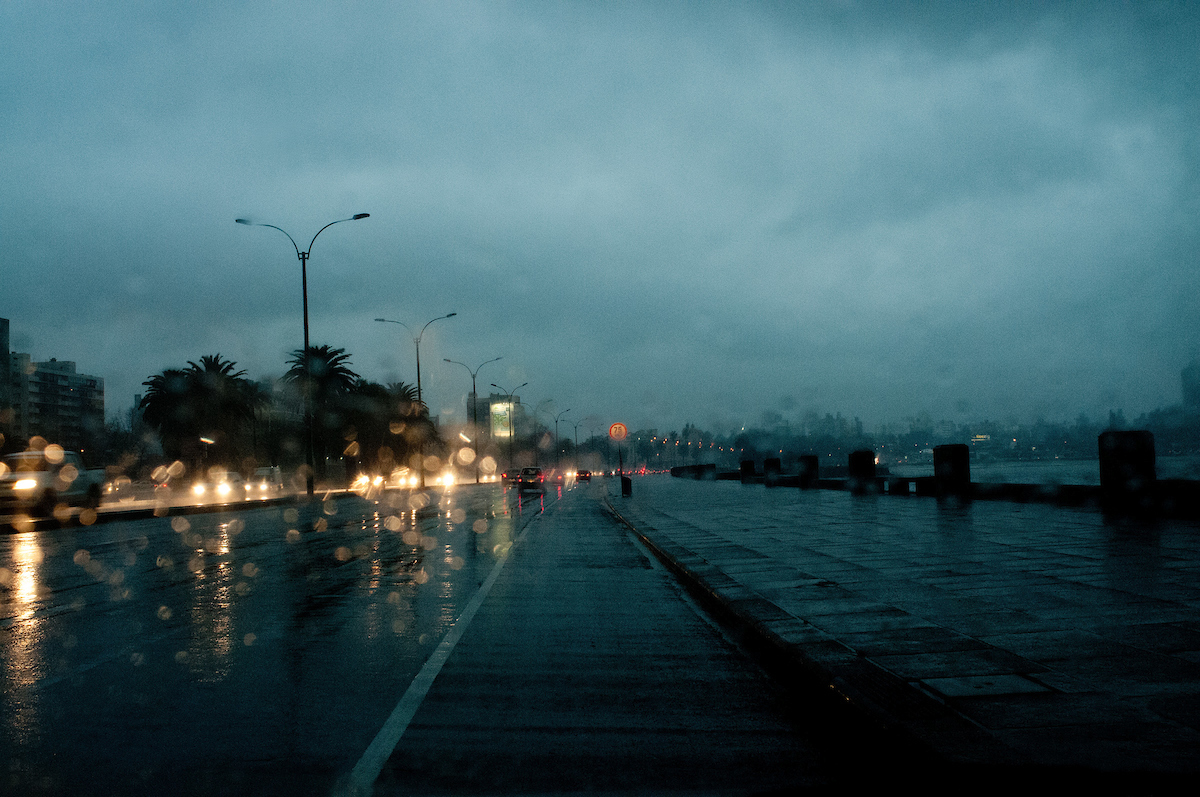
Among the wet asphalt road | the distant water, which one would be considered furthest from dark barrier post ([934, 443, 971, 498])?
the wet asphalt road

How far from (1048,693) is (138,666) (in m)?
6.45

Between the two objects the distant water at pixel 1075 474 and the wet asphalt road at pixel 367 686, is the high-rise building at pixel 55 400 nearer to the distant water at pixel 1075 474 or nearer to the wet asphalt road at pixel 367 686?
the distant water at pixel 1075 474

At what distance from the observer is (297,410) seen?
80250 millimetres

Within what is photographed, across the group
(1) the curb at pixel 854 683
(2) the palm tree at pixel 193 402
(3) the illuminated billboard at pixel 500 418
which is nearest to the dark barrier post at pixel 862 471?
(1) the curb at pixel 854 683

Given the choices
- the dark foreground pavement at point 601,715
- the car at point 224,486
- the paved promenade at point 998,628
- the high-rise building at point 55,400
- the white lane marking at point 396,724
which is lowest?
the dark foreground pavement at point 601,715

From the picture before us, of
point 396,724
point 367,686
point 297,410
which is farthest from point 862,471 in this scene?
point 297,410

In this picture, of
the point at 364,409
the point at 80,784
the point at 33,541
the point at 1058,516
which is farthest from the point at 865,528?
the point at 364,409

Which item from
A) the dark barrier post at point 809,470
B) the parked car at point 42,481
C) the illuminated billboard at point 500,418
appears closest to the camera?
the parked car at point 42,481

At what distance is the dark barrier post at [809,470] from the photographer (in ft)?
131

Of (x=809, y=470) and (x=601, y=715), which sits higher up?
(x=809, y=470)

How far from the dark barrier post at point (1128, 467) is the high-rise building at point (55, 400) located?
5909 inches

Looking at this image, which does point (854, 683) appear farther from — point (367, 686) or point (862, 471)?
point (862, 471)

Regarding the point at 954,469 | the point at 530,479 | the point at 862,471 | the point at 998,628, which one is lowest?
the point at 998,628

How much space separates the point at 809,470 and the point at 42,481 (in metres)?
29.7
